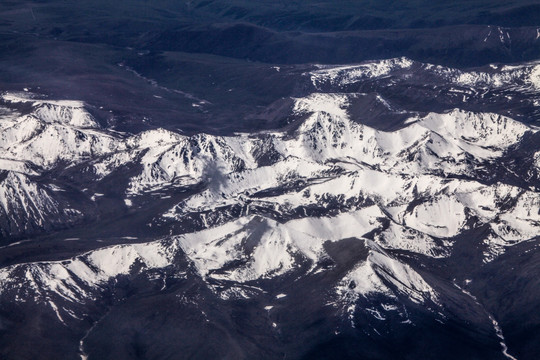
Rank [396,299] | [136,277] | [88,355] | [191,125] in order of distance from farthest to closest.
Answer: [191,125] → [136,277] → [396,299] → [88,355]

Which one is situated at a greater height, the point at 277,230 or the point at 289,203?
the point at 277,230

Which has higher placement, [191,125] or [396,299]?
[396,299]

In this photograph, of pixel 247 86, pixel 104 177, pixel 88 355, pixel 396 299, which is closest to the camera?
pixel 88 355

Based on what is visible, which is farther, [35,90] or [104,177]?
[35,90]

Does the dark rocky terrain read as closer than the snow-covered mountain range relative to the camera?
Yes

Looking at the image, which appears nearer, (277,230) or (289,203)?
(277,230)

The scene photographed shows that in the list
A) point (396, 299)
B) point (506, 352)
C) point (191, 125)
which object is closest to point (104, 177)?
point (191, 125)

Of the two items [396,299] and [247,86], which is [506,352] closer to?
[396,299]

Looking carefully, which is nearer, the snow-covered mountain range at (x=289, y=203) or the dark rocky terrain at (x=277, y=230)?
the dark rocky terrain at (x=277, y=230)

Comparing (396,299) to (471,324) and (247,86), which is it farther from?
(247,86)
